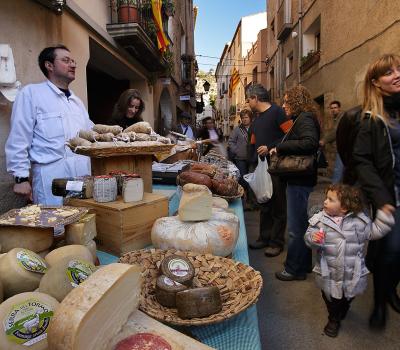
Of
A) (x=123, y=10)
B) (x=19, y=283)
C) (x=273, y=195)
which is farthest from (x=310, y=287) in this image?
(x=123, y=10)

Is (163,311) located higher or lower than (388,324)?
higher

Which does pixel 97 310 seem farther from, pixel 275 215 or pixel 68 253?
pixel 275 215

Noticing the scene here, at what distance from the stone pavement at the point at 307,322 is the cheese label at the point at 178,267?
4.51 ft

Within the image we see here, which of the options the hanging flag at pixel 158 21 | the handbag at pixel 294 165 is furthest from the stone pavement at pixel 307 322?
the hanging flag at pixel 158 21

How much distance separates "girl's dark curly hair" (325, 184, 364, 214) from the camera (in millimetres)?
2101

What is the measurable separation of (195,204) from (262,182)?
2043 mm

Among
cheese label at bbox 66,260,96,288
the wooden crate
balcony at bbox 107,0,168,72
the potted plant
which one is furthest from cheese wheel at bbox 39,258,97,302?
the potted plant

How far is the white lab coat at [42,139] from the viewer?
7.18ft

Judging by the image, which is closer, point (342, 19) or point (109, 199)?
point (109, 199)

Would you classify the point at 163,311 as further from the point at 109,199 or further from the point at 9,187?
the point at 9,187

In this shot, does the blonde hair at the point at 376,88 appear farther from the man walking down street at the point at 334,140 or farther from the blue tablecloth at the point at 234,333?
the man walking down street at the point at 334,140

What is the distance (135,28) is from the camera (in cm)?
607

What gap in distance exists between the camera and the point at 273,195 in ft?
12.4

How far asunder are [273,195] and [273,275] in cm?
85
